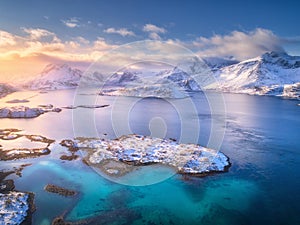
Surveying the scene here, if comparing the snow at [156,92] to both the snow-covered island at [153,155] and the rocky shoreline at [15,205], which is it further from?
the rocky shoreline at [15,205]

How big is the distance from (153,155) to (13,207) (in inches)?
935

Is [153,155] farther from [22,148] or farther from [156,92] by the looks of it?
[156,92]

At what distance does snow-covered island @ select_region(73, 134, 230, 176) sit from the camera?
39.9 m

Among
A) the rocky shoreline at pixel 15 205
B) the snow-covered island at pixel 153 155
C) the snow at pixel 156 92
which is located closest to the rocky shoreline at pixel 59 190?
the rocky shoreline at pixel 15 205

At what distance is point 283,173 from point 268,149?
1263 cm

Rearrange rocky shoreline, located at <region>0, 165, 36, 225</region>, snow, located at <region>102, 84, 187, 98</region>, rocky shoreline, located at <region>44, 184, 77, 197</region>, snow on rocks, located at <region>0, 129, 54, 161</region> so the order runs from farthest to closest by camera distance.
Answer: snow, located at <region>102, 84, 187, 98</region> → snow on rocks, located at <region>0, 129, 54, 161</region> → rocky shoreline, located at <region>44, 184, 77, 197</region> → rocky shoreline, located at <region>0, 165, 36, 225</region>

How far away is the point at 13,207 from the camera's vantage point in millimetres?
27297

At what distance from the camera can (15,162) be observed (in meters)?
41.2

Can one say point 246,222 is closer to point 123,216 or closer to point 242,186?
point 242,186

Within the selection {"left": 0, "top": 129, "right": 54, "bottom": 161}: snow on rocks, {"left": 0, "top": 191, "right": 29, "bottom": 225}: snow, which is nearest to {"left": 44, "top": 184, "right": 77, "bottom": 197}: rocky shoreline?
{"left": 0, "top": 191, "right": 29, "bottom": 225}: snow

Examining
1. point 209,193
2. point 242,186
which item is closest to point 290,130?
point 242,186

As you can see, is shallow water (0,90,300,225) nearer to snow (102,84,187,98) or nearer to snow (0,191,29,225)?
snow (0,191,29,225)

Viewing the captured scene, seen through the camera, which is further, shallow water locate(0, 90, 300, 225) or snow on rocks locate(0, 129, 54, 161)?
snow on rocks locate(0, 129, 54, 161)

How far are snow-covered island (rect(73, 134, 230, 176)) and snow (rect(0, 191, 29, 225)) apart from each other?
1252 centimetres
